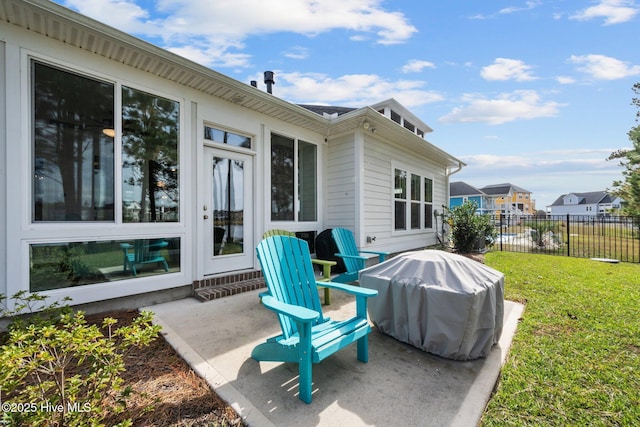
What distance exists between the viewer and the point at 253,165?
4.64 m

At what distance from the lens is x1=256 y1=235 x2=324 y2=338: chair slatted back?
2.22 meters

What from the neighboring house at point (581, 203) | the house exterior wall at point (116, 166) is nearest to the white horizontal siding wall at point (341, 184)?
the house exterior wall at point (116, 166)

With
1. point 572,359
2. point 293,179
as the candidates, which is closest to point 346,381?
point 572,359

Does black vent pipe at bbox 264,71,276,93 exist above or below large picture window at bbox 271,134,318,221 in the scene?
above

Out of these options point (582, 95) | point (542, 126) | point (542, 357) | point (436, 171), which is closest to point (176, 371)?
point (542, 357)

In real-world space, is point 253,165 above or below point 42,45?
below

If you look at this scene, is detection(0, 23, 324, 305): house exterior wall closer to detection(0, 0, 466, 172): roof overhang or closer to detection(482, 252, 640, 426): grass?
detection(0, 0, 466, 172): roof overhang

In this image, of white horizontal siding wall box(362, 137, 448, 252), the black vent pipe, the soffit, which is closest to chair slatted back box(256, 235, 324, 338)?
the soffit

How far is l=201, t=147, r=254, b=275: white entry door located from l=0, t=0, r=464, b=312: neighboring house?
2 cm

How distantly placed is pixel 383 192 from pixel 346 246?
7.54 ft

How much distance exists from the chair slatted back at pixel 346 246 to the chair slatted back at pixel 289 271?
1.90 metres

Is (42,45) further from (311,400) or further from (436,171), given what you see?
(436,171)

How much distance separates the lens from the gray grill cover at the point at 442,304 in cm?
219

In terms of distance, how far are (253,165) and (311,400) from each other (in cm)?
369
